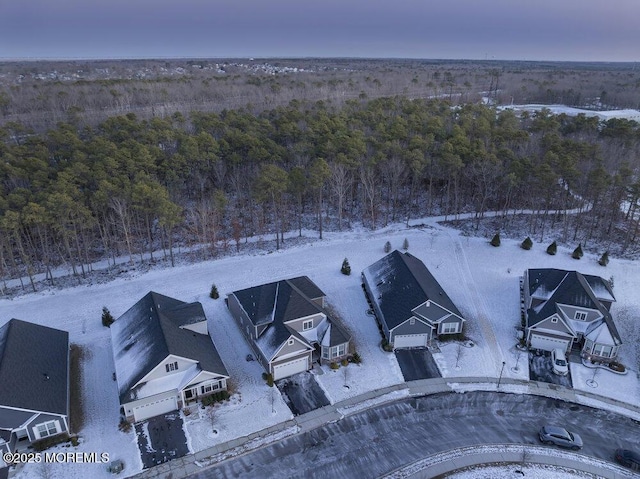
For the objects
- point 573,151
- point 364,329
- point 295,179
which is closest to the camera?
point 364,329

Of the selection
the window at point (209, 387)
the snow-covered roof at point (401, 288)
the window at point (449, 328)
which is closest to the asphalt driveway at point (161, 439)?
the window at point (209, 387)

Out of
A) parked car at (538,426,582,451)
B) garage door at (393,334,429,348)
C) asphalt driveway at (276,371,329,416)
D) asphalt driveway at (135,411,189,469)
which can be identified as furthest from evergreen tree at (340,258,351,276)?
parked car at (538,426,582,451)

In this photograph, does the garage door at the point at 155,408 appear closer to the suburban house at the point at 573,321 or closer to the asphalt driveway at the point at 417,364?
the asphalt driveway at the point at 417,364

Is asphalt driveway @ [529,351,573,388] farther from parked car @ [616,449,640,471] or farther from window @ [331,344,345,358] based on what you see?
window @ [331,344,345,358]

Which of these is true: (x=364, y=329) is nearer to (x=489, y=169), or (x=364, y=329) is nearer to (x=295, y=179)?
(x=295, y=179)

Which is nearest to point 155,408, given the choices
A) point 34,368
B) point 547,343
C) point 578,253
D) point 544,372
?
point 34,368

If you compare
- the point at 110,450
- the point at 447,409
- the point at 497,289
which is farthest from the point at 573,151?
the point at 110,450

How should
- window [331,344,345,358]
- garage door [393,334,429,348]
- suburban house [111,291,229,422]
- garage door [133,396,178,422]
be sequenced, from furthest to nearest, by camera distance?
garage door [393,334,429,348], window [331,344,345,358], garage door [133,396,178,422], suburban house [111,291,229,422]
